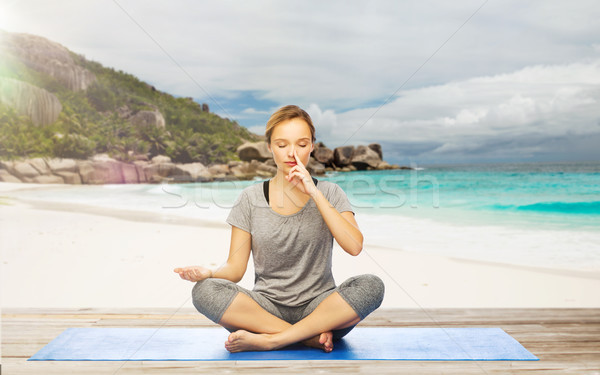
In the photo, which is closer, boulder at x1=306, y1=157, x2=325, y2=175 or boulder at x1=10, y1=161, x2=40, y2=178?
boulder at x1=10, y1=161, x2=40, y2=178

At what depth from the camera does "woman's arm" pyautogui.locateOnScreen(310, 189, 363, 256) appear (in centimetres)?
207

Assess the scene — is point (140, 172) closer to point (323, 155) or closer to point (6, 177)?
point (6, 177)

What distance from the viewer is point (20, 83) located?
33406 millimetres

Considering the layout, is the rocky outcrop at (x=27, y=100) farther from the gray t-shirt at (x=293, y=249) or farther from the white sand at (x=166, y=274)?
the gray t-shirt at (x=293, y=249)

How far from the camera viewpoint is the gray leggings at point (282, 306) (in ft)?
7.13

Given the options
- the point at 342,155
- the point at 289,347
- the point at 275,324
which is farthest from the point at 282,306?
the point at 342,155

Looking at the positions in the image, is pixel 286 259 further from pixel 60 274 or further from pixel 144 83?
pixel 144 83

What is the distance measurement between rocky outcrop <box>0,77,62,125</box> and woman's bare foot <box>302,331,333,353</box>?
122 feet

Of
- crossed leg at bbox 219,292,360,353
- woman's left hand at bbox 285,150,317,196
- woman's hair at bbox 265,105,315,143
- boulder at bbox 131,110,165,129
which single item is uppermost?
boulder at bbox 131,110,165,129

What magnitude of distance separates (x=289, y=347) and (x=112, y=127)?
4154cm

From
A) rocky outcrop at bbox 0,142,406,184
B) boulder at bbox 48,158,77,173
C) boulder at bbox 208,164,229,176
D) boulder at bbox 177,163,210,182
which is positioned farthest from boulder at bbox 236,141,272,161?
boulder at bbox 48,158,77,173

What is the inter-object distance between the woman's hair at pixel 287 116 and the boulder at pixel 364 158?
37990mm

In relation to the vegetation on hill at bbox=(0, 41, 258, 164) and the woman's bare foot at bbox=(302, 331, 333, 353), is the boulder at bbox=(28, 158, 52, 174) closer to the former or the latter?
the vegetation on hill at bbox=(0, 41, 258, 164)

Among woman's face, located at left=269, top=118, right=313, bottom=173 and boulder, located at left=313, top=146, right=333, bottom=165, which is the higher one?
boulder, located at left=313, top=146, right=333, bottom=165
